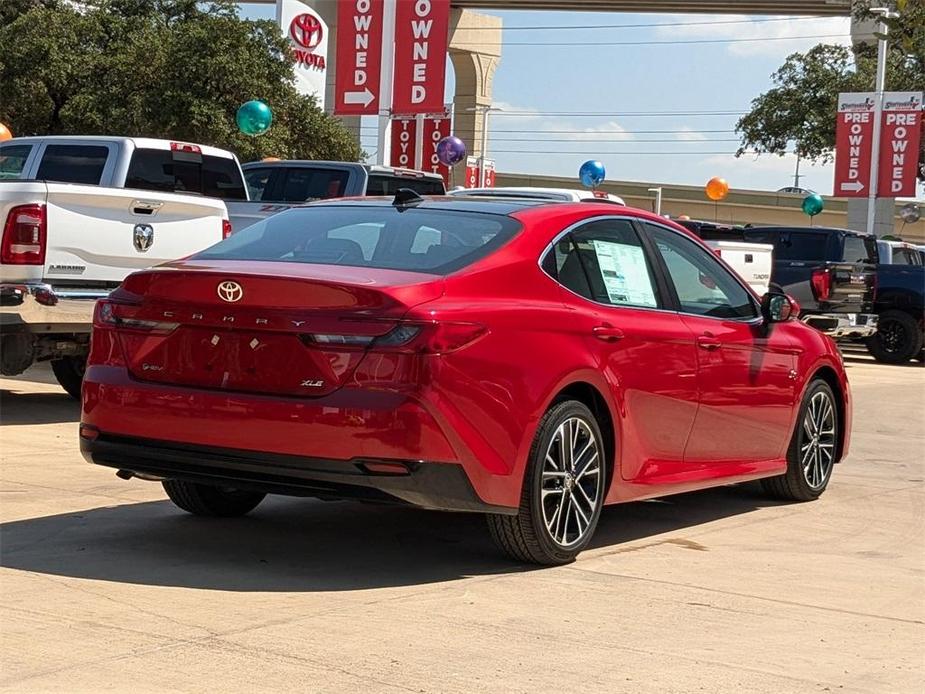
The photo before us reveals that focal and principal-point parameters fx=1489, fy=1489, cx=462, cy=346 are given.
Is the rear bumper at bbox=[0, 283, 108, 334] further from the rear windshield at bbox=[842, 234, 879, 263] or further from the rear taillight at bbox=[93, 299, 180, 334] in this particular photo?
the rear windshield at bbox=[842, 234, 879, 263]

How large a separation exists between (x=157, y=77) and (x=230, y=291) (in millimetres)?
27724

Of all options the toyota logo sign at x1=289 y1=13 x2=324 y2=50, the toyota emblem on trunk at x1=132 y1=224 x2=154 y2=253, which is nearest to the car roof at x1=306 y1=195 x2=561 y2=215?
the toyota emblem on trunk at x1=132 y1=224 x2=154 y2=253

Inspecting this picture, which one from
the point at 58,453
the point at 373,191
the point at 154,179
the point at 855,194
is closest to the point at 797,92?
the point at 855,194

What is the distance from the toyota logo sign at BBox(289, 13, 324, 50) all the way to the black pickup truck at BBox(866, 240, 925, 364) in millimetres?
15809

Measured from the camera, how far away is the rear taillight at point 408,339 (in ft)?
18.4

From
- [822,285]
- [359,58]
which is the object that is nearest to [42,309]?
[822,285]

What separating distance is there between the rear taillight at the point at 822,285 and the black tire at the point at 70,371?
12.1m

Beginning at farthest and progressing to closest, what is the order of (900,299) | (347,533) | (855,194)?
1. (855,194)
2. (900,299)
3. (347,533)

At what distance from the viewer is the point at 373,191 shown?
17.3 meters

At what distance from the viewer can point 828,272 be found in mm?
21156

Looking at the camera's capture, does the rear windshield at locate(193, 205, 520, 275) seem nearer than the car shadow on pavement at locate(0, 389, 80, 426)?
Yes

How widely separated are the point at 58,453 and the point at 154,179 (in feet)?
14.3

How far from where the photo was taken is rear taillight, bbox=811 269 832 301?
21.1 meters

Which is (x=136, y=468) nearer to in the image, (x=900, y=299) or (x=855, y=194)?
(x=900, y=299)
